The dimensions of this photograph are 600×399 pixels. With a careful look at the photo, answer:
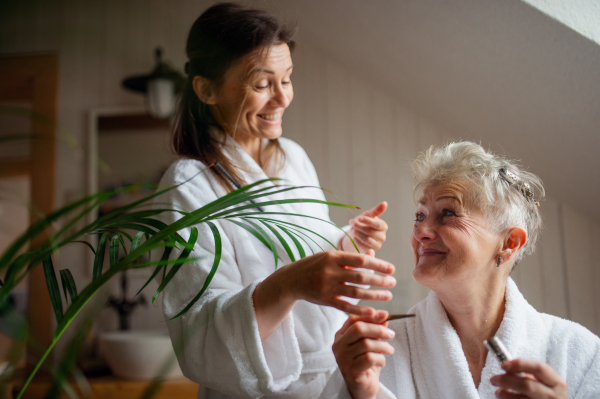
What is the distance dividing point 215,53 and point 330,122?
134 cm

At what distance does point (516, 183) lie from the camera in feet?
3.65

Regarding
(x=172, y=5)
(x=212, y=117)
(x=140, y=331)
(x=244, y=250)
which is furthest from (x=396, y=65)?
(x=140, y=331)

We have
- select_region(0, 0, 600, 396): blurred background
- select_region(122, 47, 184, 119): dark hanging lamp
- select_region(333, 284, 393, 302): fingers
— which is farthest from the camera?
select_region(122, 47, 184, 119): dark hanging lamp

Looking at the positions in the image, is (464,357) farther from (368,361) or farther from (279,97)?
(279,97)

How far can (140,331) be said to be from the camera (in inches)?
93.7

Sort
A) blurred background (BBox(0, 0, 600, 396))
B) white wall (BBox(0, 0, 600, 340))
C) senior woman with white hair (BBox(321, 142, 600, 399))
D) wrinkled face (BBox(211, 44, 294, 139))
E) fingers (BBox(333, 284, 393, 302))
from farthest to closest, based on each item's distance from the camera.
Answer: white wall (BBox(0, 0, 600, 340))
blurred background (BBox(0, 0, 600, 396))
wrinkled face (BBox(211, 44, 294, 139))
senior woman with white hair (BBox(321, 142, 600, 399))
fingers (BBox(333, 284, 393, 302))

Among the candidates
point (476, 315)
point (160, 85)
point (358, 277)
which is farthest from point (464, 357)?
point (160, 85)

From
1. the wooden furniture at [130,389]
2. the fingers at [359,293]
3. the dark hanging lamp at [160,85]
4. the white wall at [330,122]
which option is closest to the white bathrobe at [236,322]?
the fingers at [359,293]

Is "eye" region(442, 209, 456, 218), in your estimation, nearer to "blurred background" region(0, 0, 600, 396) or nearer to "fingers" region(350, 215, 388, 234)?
"fingers" region(350, 215, 388, 234)

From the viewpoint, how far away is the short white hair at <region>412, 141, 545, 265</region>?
108 cm

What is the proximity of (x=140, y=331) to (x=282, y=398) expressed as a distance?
1.59 metres

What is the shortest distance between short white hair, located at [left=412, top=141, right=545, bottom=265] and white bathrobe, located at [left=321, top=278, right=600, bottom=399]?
179 millimetres

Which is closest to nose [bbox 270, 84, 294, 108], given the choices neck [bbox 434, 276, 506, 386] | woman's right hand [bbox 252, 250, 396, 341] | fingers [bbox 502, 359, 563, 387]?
woman's right hand [bbox 252, 250, 396, 341]

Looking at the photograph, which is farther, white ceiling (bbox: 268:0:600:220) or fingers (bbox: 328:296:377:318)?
white ceiling (bbox: 268:0:600:220)
